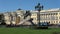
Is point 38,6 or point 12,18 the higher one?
point 38,6

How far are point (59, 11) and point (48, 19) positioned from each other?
751 cm

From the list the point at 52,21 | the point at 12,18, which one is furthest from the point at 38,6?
the point at 12,18

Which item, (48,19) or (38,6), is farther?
(48,19)

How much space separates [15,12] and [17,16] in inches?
173

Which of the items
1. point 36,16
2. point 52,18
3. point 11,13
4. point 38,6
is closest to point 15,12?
point 11,13

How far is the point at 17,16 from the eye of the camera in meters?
117

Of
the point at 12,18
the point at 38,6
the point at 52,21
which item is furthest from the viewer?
the point at 12,18

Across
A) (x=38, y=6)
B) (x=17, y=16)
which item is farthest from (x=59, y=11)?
(x=38, y=6)

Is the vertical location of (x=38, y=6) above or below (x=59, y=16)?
above

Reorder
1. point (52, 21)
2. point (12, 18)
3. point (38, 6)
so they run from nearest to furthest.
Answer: point (38, 6), point (52, 21), point (12, 18)

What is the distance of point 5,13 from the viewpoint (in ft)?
403

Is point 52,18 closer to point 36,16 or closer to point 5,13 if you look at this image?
point 36,16

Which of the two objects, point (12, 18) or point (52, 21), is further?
point (12, 18)

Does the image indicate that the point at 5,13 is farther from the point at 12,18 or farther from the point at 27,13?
the point at 27,13
